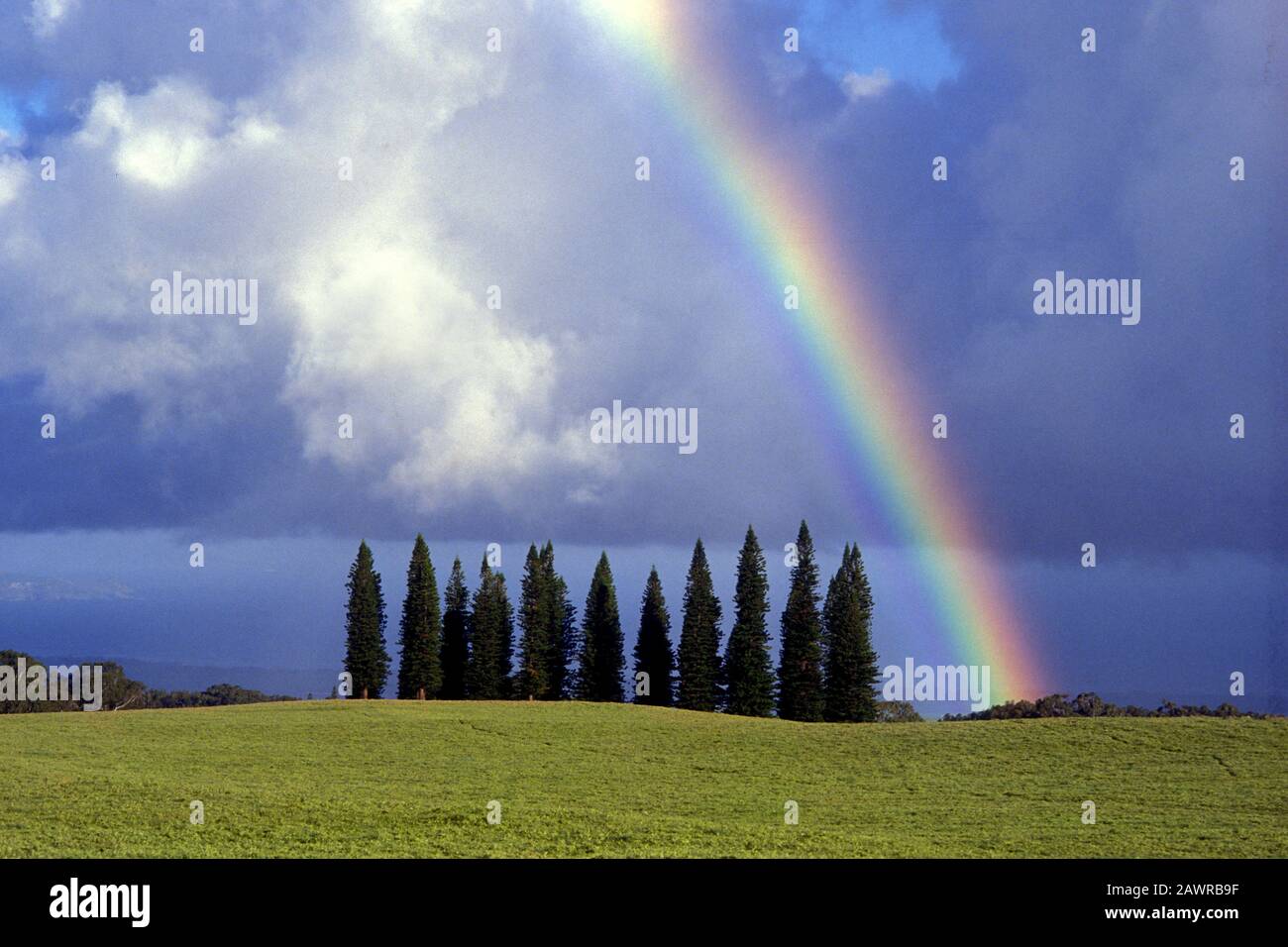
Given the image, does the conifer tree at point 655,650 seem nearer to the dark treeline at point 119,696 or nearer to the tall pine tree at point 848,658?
the tall pine tree at point 848,658

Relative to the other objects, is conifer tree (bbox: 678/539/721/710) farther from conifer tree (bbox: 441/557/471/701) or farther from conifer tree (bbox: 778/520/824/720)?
conifer tree (bbox: 441/557/471/701)

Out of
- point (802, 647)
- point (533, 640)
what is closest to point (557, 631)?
point (533, 640)

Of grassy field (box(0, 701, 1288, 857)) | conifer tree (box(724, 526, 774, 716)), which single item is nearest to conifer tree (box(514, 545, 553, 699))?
→ conifer tree (box(724, 526, 774, 716))

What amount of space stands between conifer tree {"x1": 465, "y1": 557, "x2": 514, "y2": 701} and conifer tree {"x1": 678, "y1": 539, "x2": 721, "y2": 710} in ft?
54.1

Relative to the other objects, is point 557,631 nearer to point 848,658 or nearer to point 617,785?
point 848,658

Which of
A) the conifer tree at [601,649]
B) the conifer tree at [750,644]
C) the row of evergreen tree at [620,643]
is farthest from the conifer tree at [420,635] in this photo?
the conifer tree at [750,644]

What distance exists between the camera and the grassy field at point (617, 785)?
2866 centimetres

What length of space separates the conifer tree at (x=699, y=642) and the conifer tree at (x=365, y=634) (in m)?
26.5

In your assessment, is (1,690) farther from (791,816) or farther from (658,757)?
(791,816)

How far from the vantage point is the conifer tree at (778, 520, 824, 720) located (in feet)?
341

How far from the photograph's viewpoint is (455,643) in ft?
361

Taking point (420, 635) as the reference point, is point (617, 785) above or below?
below

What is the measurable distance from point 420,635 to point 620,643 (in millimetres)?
18120
